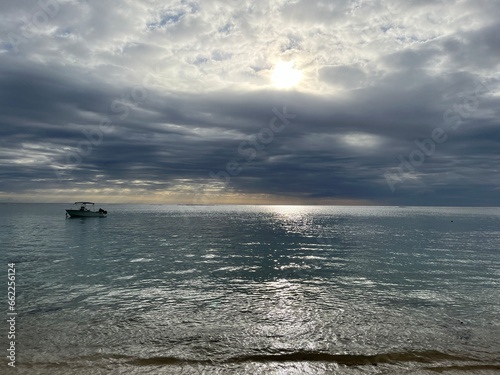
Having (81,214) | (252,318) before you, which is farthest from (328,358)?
(81,214)

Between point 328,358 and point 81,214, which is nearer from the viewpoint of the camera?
point 328,358

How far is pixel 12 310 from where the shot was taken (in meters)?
19.5

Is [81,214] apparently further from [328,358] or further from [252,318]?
[328,358]

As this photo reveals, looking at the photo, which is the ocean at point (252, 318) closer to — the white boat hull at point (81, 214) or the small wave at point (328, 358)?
the small wave at point (328, 358)

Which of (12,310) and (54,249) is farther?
(54,249)

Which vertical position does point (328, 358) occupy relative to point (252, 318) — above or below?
above

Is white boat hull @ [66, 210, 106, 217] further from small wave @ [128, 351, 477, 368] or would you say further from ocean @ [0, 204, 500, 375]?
small wave @ [128, 351, 477, 368]

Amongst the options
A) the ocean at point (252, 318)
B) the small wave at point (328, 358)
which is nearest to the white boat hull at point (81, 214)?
the ocean at point (252, 318)

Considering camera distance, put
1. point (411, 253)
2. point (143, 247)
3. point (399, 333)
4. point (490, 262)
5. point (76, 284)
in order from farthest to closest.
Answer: point (143, 247)
point (411, 253)
point (490, 262)
point (76, 284)
point (399, 333)

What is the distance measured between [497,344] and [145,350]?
16.6 meters

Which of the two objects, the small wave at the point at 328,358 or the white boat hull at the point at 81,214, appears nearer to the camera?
the small wave at the point at 328,358

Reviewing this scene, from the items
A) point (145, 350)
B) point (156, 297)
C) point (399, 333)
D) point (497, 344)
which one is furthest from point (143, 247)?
point (497, 344)

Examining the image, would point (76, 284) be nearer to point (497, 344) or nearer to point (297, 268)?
point (297, 268)

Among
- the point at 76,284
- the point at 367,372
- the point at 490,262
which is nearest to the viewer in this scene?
the point at 367,372
